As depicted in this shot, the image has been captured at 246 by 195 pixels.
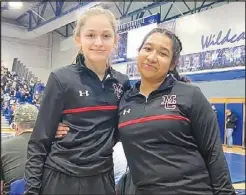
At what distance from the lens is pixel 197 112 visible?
1.30 meters

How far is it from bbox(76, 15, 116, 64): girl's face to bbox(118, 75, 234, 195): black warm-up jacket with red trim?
310 mm

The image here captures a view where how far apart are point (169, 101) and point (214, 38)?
7.40 metres

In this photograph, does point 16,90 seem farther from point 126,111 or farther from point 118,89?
point 126,111

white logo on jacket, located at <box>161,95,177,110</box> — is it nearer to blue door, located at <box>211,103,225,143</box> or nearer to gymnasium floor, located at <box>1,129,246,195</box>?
gymnasium floor, located at <box>1,129,246,195</box>

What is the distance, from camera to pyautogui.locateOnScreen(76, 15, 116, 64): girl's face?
1.41 metres

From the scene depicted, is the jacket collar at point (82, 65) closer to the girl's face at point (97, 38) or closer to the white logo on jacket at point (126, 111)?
the girl's face at point (97, 38)

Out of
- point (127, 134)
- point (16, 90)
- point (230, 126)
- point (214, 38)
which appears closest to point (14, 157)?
point (127, 134)

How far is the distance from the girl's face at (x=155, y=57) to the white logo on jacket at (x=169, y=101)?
116mm

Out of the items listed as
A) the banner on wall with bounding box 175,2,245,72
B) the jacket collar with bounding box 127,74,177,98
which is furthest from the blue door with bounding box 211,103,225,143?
the jacket collar with bounding box 127,74,177,98

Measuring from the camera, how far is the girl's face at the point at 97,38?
55.6 inches

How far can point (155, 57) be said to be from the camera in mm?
1401

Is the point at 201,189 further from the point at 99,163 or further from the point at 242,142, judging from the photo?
the point at 242,142

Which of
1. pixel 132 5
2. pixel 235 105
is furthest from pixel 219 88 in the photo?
pixel 132 5

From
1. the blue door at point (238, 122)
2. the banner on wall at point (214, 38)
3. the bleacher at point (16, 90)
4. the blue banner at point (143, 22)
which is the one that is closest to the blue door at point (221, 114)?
the blue door at point (238, 122)
